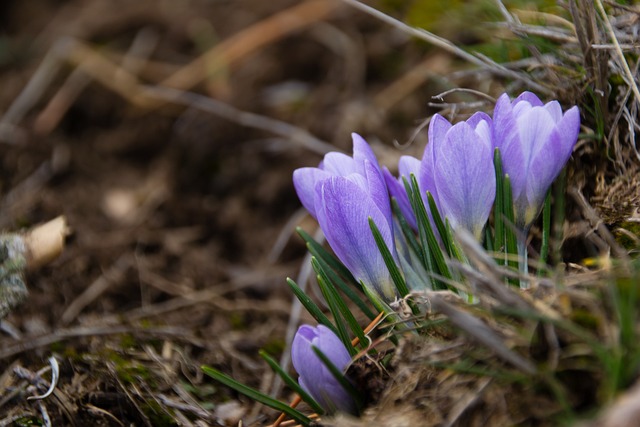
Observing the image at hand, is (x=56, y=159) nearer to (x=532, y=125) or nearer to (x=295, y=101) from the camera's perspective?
(x=295, y=101)

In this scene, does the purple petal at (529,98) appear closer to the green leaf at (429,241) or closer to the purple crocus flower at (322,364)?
the green leaf at (429,241)

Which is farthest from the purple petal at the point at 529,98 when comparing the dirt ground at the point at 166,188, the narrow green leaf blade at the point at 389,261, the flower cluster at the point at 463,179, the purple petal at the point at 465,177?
the dirt ground at the point at 166,188

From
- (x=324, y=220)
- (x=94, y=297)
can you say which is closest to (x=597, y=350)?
(x=324, y=220)

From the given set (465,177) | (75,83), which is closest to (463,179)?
(465,177)

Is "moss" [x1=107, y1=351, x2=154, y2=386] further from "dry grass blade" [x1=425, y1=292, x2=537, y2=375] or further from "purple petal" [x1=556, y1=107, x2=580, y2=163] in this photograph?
"purple petal" [x1=556, y1=107, x2=580, y2=163]

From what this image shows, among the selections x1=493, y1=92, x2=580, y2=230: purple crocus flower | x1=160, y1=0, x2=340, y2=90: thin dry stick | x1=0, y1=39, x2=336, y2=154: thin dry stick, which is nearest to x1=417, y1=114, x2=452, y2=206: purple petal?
x1=493, y1=92, x2=580, y2=230: purple crocus flower

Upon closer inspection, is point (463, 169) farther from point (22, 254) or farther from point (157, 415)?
point (22, 254)
